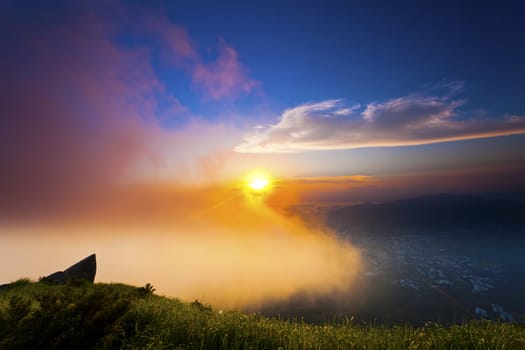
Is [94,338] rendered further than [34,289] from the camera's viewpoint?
No

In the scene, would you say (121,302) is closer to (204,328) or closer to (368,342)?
(204,328)

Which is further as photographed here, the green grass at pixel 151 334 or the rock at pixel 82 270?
the rock at pixel 82 270

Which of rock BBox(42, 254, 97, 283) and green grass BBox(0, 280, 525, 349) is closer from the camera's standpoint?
green grass BBox(0, 280, 525, 349)

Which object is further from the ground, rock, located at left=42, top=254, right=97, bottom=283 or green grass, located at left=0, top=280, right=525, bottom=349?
green grass, located at left=0, top=280, right=525, bottom=349

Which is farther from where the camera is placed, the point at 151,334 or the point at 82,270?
the point at 82,270

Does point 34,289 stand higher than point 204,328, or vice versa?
point 204,328

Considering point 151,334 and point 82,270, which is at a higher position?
point 151,334

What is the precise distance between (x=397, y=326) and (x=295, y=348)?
4.01m

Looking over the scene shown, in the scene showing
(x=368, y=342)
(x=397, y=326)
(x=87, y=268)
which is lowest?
(x=87, y=268)

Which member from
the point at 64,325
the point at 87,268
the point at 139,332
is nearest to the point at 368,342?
the point at 139,332

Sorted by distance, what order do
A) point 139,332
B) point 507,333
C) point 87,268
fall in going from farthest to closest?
point 87,268 < point 507,333 < point 139,332

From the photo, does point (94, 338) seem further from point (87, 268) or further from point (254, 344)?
point (87, 268)

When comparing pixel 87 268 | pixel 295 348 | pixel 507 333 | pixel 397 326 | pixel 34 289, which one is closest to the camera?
pixel 295 348

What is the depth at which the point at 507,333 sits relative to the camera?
692 cm
